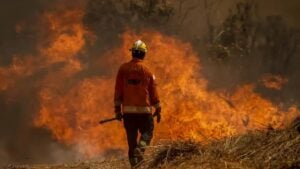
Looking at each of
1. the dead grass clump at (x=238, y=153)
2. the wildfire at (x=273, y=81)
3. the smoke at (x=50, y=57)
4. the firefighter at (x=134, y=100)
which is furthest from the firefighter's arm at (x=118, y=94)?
the wildfire at (x=273, y=81)

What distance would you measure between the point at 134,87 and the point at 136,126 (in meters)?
0.61

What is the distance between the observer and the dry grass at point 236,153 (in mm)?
5484

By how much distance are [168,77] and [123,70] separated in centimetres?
740

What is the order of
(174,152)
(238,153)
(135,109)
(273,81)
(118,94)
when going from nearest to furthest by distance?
(238,153) → (174,152) → (135,109) → (118,94) → (273,81)

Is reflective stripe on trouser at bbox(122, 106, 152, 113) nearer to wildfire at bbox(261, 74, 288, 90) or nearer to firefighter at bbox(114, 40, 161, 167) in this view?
firefighter at bbox(114, 40, 161, 167)

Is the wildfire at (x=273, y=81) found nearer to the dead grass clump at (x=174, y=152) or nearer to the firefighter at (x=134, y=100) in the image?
the firefighter at (x=134, y=100)

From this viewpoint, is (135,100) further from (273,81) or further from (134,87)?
(273,81)

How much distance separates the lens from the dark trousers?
8.36 m

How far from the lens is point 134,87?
8391mm

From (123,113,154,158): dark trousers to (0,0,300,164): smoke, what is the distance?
588 centimetres

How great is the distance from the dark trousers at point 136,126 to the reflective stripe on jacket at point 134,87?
113 mm

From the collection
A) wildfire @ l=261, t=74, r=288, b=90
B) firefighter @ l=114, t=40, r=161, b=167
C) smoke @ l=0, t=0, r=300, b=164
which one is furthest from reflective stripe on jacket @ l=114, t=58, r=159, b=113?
wildfire @ l=261, t=74, r=288, b=90

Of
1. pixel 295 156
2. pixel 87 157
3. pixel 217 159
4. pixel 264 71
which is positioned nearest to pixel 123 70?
pixel 217 159

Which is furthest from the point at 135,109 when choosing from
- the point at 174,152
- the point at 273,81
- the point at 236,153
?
the point at 273,81
